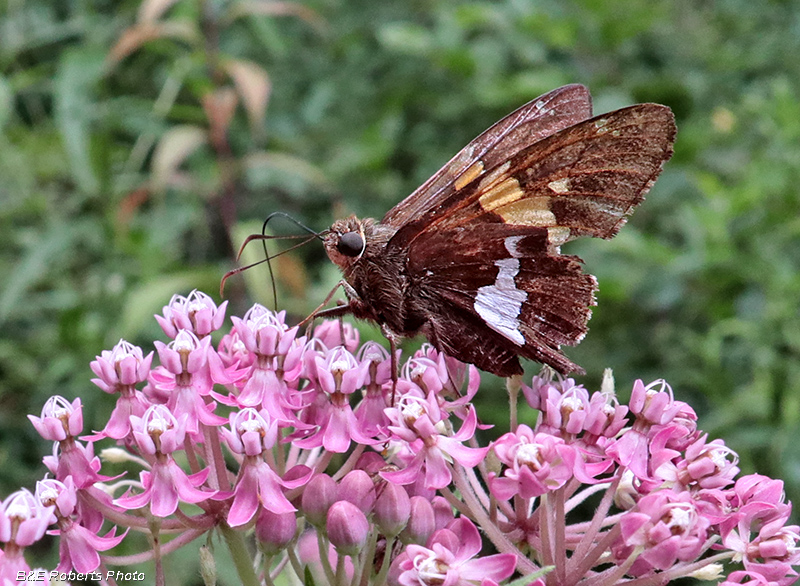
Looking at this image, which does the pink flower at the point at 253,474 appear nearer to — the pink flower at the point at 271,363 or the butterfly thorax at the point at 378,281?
the pink flower at the point at 271,363

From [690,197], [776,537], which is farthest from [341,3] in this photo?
[776,537]

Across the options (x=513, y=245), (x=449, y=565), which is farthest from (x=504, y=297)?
(x=449, y=565)

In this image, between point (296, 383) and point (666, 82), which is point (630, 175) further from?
point (666, 82)

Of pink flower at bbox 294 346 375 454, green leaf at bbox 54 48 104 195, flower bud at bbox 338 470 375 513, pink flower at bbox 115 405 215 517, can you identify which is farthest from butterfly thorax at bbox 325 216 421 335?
green leaf at bbox 54 48 104 195

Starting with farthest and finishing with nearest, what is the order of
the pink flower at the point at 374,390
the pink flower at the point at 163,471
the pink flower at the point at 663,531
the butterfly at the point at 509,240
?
the butterfly at the point at 509,240 → the pink flower at the point at 374,390 → the pink flower at the point at 163,471 → the pink flower at the point at 663,531

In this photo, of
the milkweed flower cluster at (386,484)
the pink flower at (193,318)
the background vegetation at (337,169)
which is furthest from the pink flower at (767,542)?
the background vegetation at (337,169)

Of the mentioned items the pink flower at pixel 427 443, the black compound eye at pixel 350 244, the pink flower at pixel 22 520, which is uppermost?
the black compound eye at pixel 350 244
